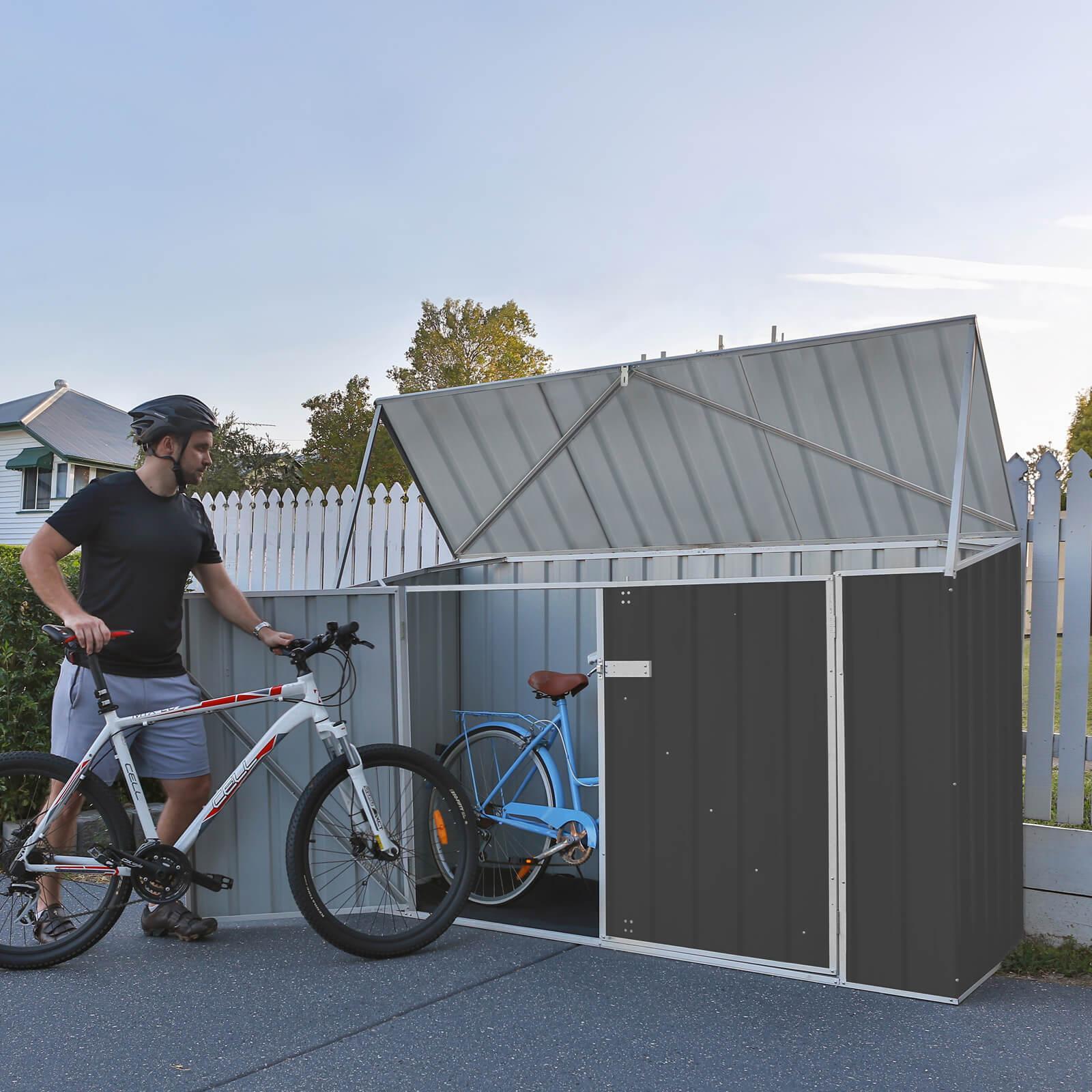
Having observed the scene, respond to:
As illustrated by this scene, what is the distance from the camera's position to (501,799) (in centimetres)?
505

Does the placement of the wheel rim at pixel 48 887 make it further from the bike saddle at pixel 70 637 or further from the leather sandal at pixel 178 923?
the bike saddle at pixel 70 637

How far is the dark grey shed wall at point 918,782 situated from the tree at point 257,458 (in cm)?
2085

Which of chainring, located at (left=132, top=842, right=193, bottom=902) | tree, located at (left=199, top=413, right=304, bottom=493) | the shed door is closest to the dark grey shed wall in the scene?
the shed door

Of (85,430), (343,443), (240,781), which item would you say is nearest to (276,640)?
(240,781)

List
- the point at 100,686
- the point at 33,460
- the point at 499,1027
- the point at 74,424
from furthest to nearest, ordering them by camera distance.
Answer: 1. the point at 74,424
2. the point at 33,460
3. the point at 100,686
4. the point at 499,1027

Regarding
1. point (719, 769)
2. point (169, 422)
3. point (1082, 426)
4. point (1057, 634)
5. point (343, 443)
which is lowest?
point (719, 769)

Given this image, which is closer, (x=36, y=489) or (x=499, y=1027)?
(x=499, y=1027)

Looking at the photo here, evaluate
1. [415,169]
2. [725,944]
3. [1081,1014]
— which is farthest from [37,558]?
[415,169]

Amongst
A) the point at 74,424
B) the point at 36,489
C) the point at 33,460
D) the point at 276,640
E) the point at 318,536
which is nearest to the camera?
the point at 276,640

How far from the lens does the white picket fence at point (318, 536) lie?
895 cm

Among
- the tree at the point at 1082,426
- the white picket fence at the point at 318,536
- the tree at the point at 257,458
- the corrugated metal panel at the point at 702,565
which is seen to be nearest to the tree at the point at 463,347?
the tree at the point at 257,458

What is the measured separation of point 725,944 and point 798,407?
2161 millimetres

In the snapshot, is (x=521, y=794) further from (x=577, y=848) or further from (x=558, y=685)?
(x=558, y=685)

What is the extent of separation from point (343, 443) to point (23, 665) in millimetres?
18490
